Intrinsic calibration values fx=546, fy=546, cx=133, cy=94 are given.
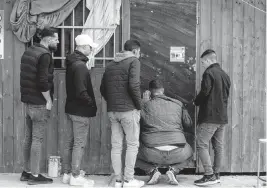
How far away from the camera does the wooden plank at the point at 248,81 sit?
7.75 metres

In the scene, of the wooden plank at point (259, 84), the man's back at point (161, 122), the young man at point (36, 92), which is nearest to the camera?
the young man at point (36, 92)

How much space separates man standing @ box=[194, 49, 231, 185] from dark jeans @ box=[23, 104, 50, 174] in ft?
6.65

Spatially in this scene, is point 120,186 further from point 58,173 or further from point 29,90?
point 29,90

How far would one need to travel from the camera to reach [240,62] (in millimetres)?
7773

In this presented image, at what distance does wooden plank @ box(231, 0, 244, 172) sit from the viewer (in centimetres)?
774

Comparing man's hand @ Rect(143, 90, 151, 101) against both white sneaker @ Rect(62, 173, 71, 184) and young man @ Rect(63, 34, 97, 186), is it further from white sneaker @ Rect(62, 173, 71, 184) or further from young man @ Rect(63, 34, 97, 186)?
white sneaker @ Rect(62, 173, 71, 184)

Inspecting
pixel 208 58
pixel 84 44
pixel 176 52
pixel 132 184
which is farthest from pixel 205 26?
pixel 132 184

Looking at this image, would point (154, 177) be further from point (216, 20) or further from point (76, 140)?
point (216, 20)

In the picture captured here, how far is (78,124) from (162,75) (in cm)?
149

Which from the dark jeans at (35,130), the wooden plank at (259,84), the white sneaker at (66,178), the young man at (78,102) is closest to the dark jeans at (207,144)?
the wooden plank at (259,84)

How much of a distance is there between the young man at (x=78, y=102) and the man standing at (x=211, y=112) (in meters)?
1.43

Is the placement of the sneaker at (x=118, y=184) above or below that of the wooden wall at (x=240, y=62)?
below

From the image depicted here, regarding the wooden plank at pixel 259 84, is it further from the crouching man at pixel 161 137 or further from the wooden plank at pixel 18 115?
the wooden plank at pixel 18 115

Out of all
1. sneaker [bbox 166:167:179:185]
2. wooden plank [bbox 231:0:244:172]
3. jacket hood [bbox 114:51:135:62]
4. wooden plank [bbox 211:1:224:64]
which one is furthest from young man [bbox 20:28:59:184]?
wooden plank [bbox 231:0:244:172]
